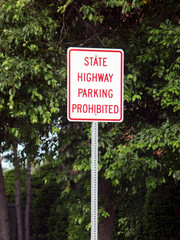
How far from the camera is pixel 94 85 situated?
14.3 ft

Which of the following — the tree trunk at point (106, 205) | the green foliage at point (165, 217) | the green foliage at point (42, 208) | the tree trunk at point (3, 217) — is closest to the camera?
the tree trunk at point (106, 205)

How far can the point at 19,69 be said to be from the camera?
29.4 ft

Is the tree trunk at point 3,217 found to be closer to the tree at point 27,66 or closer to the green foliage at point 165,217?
the green foliage at point 165,217

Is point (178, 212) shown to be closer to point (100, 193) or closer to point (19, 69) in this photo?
point (100, 193)

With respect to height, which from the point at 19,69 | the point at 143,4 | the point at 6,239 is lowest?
the point at 6,239

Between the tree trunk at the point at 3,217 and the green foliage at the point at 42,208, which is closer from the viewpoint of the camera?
the tree trunk at the point at 3,217

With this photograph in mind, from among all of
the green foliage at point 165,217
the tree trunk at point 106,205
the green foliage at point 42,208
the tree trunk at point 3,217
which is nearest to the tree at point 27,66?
the tree trunk at point 106,205

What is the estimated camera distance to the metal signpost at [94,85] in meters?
4.36

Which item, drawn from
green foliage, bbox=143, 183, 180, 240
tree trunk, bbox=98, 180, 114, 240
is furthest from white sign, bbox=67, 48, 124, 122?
green foliage, bbox=143, 183, 180, 240

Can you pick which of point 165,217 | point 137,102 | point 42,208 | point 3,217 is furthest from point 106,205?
point 42,208

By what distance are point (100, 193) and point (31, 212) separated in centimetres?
1098

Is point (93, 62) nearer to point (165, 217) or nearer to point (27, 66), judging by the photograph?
point (27, 66)

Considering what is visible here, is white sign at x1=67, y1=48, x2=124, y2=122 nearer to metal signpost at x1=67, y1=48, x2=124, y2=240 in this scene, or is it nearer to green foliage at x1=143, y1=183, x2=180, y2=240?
metal signpost at x1=67, y1=48, x2=124, y2=240

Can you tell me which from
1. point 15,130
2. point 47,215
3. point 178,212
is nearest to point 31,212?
point 47,215
